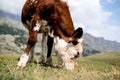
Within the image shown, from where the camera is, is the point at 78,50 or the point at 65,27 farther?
the point at 65,27

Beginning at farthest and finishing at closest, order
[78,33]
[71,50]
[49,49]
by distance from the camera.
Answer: [49,49] → [71,50] → [78,33]

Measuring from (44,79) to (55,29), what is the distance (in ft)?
22.3

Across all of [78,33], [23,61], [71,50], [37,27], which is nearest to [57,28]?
[37,27]

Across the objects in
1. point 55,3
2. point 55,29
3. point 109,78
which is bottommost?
point 109,78

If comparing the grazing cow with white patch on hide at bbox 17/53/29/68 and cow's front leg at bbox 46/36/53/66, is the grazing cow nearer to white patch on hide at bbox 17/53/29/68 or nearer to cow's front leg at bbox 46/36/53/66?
white patch on hide at bbox 17/53/29/68

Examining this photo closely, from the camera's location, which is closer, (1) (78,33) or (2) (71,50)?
(1) (78,33)

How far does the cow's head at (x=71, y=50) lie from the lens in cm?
1506

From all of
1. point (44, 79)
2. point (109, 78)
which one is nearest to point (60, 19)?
point (109, 78)

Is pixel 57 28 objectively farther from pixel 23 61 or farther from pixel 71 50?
pixel 23 61

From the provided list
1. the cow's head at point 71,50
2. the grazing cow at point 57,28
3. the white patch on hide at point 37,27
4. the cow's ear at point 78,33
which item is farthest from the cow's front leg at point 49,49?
the cow's ear at point 78,33

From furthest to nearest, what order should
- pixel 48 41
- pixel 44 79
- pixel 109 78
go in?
1. pixel 48 41
2. pixel 109 78
3. pixel 44 79

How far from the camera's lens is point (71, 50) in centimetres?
1529

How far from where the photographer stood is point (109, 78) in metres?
12.4

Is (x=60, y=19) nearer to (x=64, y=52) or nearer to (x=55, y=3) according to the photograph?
(x=55, y=3)
